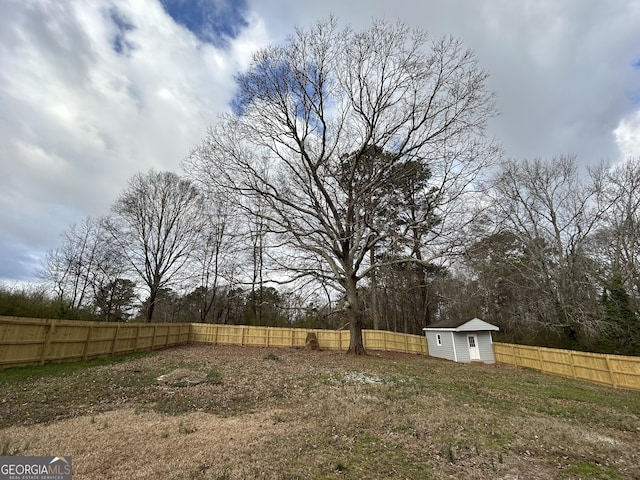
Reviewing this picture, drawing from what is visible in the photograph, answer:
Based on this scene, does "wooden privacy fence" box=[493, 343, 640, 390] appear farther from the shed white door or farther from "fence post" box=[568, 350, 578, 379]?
the shed white door

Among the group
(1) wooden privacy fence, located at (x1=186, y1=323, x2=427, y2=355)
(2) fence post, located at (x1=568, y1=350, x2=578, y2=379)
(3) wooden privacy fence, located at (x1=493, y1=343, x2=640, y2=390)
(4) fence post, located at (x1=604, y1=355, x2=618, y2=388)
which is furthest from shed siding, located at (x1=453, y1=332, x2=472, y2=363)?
(4) fence post, located at (x1=604, y1=355, x2=618, y2=388)

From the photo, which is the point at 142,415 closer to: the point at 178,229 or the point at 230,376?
the point at 230,376

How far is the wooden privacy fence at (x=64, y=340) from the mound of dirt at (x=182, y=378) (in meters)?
4.61

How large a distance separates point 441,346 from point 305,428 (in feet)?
63.5

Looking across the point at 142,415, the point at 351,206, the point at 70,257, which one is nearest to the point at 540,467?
the point at 142,415

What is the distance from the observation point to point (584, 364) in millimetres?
13641

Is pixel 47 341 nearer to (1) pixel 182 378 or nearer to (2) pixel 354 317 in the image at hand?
(1) pixel 182 378

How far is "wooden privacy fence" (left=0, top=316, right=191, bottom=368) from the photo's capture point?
8883mm

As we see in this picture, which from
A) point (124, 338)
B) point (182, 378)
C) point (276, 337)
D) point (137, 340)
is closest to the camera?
point (182, 378)

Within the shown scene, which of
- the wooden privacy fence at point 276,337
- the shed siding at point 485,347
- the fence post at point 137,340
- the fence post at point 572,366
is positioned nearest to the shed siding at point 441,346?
the shed siding at point 485,347

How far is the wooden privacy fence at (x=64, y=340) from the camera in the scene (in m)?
8.88

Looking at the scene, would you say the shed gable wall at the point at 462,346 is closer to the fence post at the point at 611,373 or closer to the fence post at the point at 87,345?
A: the fence post at the point at 611,373

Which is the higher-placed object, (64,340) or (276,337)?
(64,340)

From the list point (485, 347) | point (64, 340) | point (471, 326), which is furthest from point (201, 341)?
point (485, 347)
